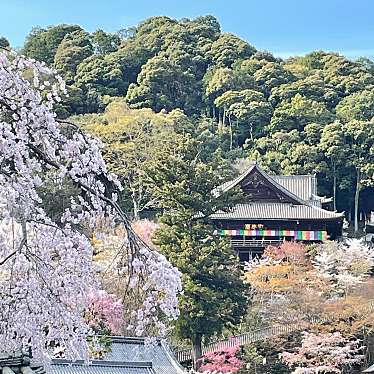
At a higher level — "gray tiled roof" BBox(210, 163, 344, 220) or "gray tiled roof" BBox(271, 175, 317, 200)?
"gray tiled roof" BBox(271, 175, 317, 200)

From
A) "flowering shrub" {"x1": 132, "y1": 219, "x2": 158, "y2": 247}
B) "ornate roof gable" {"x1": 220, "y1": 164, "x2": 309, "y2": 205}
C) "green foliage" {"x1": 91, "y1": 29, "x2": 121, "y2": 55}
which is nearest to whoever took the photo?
"flowering shrub" {"x1": 132, "y1": 219, "x2": 158, "y2": 247}

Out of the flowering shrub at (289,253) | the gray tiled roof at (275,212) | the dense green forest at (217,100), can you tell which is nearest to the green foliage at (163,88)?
the dense green forest at (217,100)

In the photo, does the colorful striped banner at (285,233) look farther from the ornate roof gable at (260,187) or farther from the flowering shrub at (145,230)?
the flowering shrub at (145,230)

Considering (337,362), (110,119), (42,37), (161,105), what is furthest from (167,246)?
(42,37)

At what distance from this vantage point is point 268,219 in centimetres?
2038

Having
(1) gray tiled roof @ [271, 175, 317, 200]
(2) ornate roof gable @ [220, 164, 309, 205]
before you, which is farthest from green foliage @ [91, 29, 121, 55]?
(2) ornate roof gable @ [220, 164, 309, 205]

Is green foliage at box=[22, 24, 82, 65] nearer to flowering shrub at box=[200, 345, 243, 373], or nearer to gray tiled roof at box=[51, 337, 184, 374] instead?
flowering shrub at box=[200, 345, 243, 373]

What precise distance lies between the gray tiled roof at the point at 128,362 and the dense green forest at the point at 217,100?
42.4ft

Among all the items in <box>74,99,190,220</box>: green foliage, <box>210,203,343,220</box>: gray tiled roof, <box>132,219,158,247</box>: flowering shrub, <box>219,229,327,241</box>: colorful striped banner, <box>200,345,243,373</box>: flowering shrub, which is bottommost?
<box>200,345,243,373</box>: flowering shrub

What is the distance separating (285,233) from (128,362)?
40.8 feet

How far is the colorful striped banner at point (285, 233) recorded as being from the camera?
20281mm

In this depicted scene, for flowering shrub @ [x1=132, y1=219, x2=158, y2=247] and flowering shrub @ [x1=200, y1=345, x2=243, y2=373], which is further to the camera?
flowering shrub @ [x1=132, y1=219, x2=158, y2=247]

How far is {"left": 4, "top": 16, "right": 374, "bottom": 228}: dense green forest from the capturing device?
1071 inches

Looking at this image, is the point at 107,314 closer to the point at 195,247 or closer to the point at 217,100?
the point at 195,247
